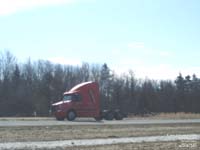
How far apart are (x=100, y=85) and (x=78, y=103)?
260 ft

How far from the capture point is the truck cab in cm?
4078

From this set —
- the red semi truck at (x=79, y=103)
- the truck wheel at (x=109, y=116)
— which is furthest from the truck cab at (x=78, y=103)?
the truck wheel at (x=109, y=116)

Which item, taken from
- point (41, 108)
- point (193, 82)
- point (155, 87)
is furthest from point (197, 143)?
point (193, 82)

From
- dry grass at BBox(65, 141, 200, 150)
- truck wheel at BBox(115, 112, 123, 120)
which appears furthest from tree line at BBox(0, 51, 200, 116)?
dry grass at BBox(65, 141, 200, 150)

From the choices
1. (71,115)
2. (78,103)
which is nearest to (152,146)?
(71,115)

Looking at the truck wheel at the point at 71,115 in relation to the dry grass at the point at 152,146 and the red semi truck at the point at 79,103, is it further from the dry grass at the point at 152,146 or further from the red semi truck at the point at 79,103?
the dry grass at the point at 152,146

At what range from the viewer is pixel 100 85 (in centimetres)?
12031

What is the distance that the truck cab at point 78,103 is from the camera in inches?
1606

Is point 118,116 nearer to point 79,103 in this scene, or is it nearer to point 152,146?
point 79,103

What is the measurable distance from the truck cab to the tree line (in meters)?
50.0

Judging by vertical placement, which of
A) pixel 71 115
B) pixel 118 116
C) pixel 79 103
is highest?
pixel 79 103

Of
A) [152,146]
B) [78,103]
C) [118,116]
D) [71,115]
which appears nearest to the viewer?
[152,146]

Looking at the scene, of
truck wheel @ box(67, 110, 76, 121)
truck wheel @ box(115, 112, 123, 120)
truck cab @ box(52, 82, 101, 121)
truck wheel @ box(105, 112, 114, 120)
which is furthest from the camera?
truck wheel @ box(115, 112, 123, 120)

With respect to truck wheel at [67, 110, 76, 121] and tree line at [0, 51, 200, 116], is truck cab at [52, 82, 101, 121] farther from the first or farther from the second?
tree line at [0, 51, 200, 116]
